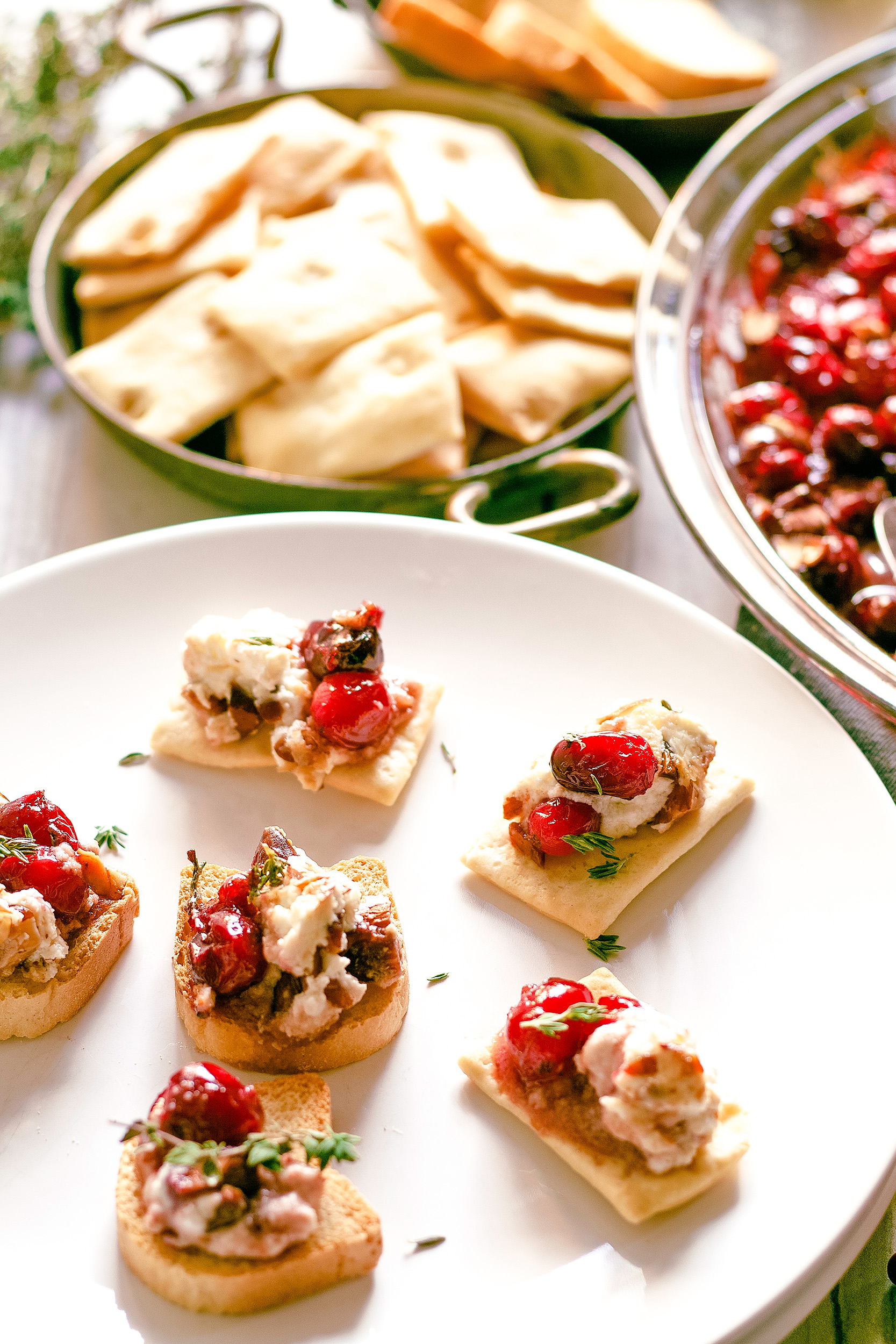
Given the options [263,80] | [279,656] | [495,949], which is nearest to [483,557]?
[279,656]

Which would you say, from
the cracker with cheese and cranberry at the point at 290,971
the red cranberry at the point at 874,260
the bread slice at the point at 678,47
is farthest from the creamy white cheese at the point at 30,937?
the bread slice at the point at 678,47

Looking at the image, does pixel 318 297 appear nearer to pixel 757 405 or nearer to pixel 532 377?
pixel 532 377

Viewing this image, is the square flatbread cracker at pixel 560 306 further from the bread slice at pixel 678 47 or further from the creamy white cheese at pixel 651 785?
the creamy white cheese at pixel 651 785

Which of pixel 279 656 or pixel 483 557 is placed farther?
pixel 483 557

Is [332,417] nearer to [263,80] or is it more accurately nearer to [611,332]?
[611,332]

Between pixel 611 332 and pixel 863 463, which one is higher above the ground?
pixel 863 463

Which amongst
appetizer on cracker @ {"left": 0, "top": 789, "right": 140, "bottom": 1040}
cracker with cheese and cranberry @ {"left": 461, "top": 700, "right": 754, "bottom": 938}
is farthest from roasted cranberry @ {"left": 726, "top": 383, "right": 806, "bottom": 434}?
appetizer on cracker @ {"left": 0, "top": 789, "right": 140, "bottom": 1040}

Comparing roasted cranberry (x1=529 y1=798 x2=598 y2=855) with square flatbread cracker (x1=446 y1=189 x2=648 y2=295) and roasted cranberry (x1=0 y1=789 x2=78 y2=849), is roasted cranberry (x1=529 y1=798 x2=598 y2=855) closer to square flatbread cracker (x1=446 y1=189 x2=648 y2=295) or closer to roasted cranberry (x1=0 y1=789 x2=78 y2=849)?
roasted cranberry (x1=0 y1=789 x2=78 y2=849)
